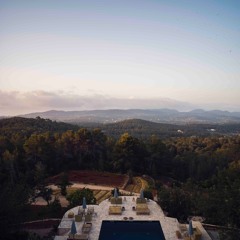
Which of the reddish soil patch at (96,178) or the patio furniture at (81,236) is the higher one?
the patio furniture at (81,236)

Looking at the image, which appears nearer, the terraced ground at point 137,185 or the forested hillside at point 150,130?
the terraced ground at point 137,185

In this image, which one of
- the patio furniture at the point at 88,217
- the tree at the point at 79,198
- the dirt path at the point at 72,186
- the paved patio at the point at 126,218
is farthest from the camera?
the dirt path at the point at 72,186

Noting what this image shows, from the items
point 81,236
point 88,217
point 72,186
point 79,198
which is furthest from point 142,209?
point 72,186

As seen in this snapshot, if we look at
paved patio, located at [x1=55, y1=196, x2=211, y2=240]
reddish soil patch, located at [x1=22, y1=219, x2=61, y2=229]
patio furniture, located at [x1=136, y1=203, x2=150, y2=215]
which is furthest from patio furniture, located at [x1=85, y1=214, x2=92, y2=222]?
patio furniture, located at [x1=136, y1=203, x2=150, y2=215]

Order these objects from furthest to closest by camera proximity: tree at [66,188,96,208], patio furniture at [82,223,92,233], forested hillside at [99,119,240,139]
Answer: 1. forested hillside at [99,119,240,139]
2. tree at [66,188,96,208]
3. patio furniture at [82,223,92,233]

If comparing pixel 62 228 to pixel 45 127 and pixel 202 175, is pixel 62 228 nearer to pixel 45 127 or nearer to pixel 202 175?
pixel 202 175

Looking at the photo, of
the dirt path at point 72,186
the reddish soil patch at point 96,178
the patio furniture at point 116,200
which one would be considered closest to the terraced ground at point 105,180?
the reddish soil patch at point 96,178

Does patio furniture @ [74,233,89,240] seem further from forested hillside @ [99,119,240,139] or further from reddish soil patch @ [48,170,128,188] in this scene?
forested hillside @ [99,119,240,139]

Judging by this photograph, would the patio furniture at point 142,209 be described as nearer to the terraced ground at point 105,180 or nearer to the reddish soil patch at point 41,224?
the reddish soil patch at point 41,224
